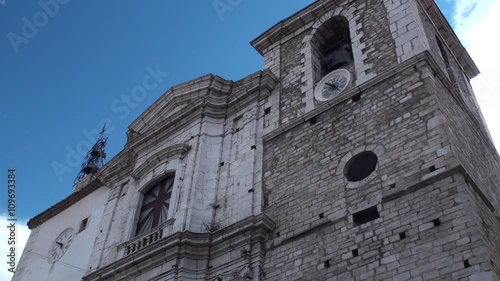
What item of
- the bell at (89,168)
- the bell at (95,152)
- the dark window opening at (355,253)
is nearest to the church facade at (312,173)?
the dark window opening at (355,253)

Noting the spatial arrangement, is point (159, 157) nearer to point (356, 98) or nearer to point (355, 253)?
point (356, 98)

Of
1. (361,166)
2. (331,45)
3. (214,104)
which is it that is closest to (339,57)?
(331,45)

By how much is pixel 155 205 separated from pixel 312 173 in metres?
4.22

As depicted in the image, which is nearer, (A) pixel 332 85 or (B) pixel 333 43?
(A) pixel 332 85

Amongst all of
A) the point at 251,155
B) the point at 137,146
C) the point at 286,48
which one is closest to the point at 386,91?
the point at 251,155

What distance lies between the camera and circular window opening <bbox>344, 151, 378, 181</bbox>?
388 inches

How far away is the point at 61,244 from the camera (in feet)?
51.0

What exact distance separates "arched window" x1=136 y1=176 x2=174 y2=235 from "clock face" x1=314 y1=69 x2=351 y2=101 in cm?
396

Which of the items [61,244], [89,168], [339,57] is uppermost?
[89,168]

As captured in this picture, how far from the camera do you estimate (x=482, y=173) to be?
10188 millimetres

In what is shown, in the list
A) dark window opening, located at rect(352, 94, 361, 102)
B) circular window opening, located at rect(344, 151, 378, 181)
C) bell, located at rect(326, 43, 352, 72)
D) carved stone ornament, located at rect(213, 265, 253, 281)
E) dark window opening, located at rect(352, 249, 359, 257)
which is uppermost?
bell, located at rect(326, 43, 352, 72)

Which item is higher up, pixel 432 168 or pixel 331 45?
pixel 331 45

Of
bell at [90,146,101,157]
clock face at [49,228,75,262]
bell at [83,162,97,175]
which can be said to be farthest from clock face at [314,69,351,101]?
bell at [90,146,101,157]

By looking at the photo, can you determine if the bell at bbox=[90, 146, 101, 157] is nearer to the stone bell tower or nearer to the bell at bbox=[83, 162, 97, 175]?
the bell at bbox=[83, 162, 97, 175]
